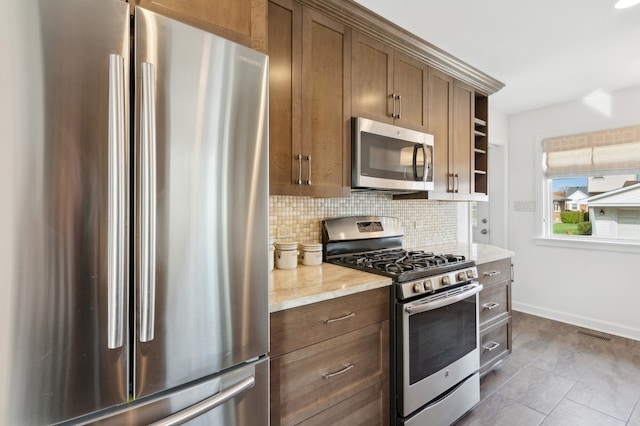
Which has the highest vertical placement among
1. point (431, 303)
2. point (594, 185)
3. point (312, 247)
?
point (594, 185)

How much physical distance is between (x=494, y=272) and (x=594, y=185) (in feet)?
7.19

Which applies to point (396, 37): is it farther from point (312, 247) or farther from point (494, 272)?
point (494, 272)

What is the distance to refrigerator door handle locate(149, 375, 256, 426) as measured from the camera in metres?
0.84

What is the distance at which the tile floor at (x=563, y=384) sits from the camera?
1.93 m

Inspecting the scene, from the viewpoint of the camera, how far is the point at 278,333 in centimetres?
118

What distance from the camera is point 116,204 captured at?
0.76m

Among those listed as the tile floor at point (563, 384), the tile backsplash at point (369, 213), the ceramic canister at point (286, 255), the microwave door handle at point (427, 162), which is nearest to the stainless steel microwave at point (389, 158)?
the microwave door handle at point (427, 162)

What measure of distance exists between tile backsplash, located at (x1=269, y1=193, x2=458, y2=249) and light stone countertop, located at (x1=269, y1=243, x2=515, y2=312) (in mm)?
287

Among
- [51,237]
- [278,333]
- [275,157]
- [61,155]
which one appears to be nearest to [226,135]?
[61,155]

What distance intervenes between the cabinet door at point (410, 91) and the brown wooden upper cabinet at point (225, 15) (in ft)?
3.92

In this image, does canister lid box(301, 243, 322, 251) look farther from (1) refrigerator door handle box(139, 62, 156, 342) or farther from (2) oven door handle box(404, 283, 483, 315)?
(1) refrigerator door handle box(139, 62, 156, 342)

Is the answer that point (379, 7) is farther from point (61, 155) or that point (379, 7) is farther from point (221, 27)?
point (61, 155)

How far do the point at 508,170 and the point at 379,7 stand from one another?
10.2 feet

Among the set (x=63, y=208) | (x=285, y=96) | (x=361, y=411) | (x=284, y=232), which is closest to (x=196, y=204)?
(x=63, y=208)
